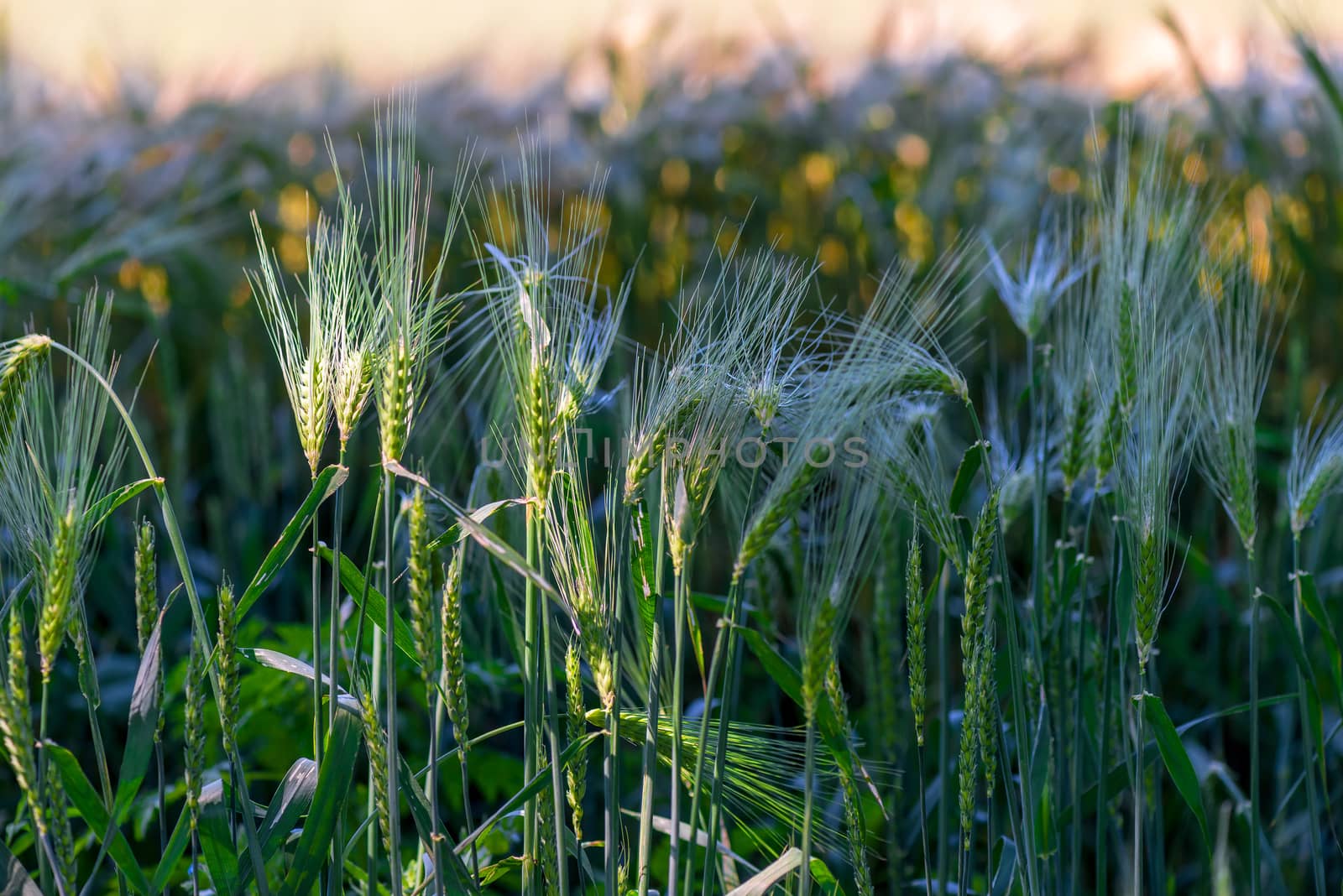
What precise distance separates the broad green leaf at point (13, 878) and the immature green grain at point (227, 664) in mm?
151

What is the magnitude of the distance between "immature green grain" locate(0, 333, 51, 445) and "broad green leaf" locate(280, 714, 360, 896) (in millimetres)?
276

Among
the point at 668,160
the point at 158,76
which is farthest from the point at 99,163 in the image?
the point at 668,160

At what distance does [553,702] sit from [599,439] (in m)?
0.67

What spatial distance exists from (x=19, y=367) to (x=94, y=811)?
28cm

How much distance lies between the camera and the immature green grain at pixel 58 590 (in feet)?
2.06

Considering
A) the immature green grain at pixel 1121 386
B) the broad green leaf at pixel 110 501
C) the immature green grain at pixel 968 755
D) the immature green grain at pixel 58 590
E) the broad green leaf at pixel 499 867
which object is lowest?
the broad green leaf at pixel 499 867

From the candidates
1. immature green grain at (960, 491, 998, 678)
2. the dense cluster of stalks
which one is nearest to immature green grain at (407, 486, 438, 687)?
the dense cluster of stalks

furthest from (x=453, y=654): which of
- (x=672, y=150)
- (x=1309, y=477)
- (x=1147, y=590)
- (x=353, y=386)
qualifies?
(x=672, y=150)

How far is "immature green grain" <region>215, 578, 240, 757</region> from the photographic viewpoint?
66 cm

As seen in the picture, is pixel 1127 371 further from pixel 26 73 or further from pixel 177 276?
pixel 26 73

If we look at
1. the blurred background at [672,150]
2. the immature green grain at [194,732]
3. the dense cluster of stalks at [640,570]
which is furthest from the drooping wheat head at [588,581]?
→ the blurred background at [672,150]

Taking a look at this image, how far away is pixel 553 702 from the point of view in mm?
687

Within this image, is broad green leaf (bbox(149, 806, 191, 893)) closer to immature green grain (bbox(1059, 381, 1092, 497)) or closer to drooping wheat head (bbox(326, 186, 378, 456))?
drooping wheat head (bbox(326, 186, 378, 456))

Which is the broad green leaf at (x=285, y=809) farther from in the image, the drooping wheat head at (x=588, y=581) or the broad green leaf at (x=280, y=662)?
the drooping wheat head at (x=588, y=581)
